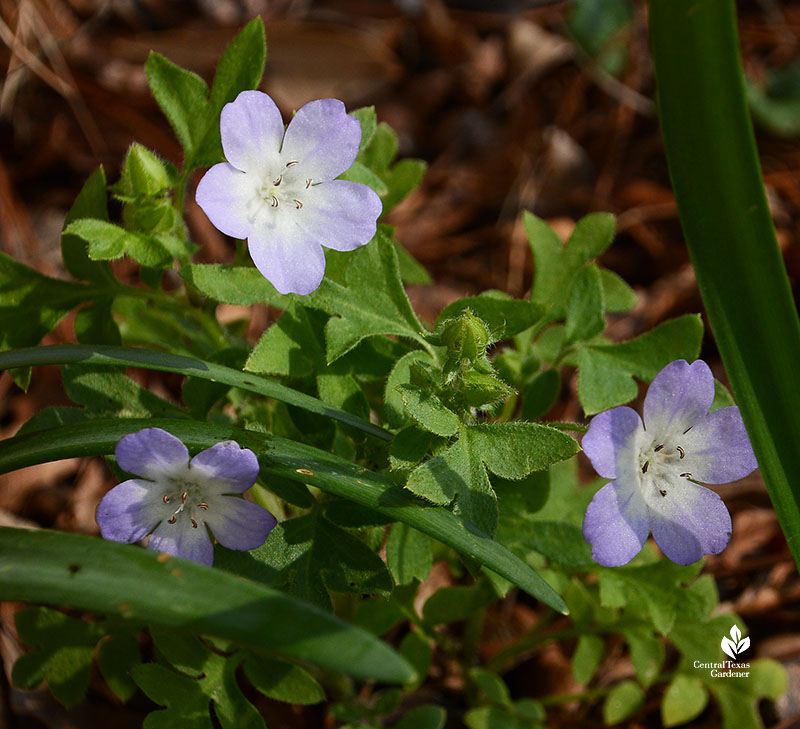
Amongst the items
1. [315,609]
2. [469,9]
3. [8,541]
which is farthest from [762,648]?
[469,9]

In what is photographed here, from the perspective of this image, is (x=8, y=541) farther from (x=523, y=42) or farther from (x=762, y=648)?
(x=523, y=42)

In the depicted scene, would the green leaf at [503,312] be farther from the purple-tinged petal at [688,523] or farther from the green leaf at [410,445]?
the purple-tinged petal at [688,523]

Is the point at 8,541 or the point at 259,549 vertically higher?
the point at 8,541

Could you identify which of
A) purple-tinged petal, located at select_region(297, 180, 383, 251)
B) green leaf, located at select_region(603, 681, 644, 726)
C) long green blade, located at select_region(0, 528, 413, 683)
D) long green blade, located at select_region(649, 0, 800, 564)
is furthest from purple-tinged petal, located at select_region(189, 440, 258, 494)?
green leaf, located at select_region(603, 681, 644, 726)

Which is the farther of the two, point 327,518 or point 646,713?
point 646,713

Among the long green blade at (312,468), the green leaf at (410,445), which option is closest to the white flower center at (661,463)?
the long green blade at (312,468)

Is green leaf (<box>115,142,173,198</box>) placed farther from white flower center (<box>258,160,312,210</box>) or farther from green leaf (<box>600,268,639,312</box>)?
green leaf (<box>600,268,639,312</box>)

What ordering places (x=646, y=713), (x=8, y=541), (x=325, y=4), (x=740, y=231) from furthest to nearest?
1. (x=325, y=4)
2. (x=646, y=713)
3. (x=740, y=231)
4. (x=8, y=541)
